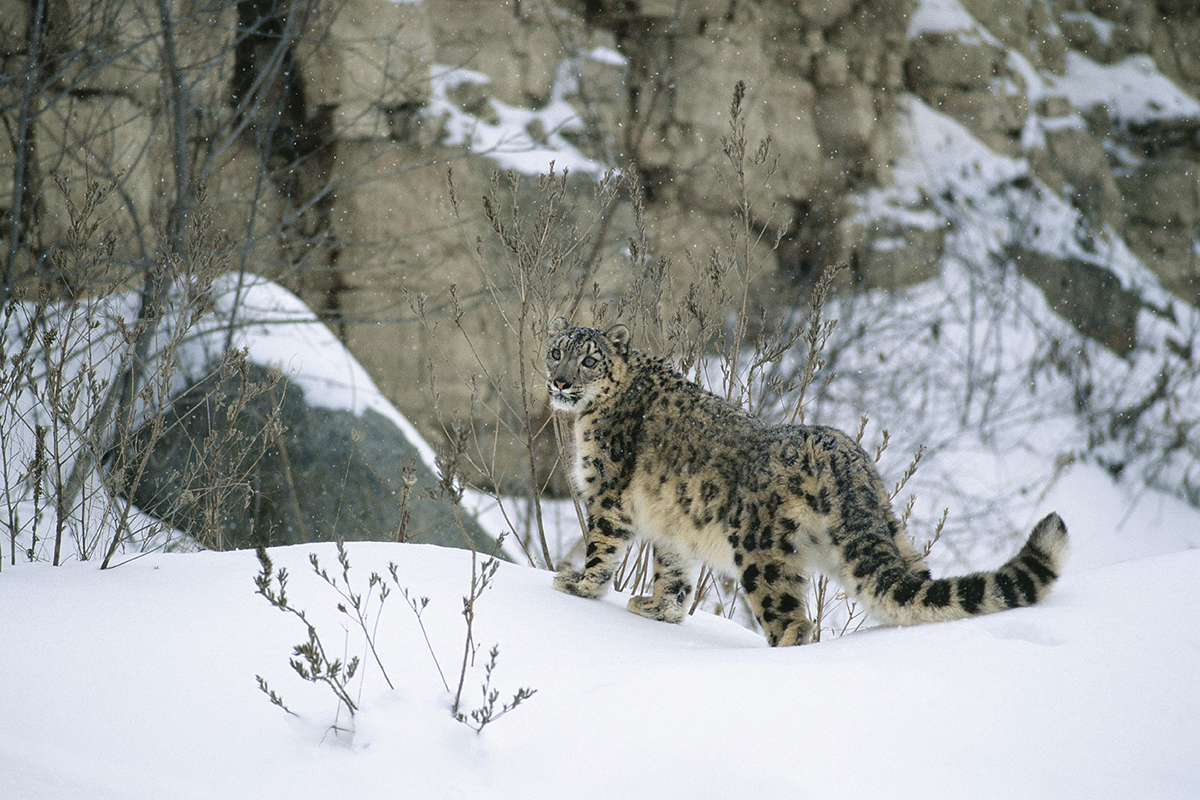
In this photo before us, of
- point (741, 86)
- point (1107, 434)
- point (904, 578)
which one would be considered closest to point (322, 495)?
point (741, 86)

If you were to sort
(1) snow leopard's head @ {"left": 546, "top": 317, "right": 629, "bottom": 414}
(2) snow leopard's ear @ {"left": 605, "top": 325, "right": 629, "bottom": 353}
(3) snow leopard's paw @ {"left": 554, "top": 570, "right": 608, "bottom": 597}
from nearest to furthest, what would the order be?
(3) snow leopard's paw @ {"left": 554, "top": 570, "right": 608, "bottom": 597}
(1) snow leopard's head @ {"left": 546, "top": 317, "right": 629, "bottom": 414}
(2) snow leopard's ear @ {"left": 605, "top": 325, "right": 629, "bottom": 353}

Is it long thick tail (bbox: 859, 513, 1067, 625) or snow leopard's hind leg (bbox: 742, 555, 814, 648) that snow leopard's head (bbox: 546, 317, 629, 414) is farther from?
long thick tail (bbox: 859, 513, 1067, 625)

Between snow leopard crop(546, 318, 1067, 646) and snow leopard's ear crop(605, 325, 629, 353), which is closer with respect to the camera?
snow leopard crop(546, 318, 1067, 646)

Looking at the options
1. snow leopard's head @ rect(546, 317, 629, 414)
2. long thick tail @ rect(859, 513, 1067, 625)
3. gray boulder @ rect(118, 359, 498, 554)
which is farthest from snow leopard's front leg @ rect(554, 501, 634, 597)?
gray boulder @ rect(118, 359, 498, 554)

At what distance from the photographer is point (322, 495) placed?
759 centimetres

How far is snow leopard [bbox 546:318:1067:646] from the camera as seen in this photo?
3.30 metres

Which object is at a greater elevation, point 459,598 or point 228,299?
point 459,598

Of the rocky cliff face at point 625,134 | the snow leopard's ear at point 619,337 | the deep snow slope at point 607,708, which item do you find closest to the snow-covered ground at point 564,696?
the deep snow slope at point 607,708

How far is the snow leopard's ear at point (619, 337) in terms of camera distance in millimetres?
4730

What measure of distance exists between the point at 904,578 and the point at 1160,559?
1022 millimetres

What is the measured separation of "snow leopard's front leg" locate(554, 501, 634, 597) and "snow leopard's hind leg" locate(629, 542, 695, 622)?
0.17 metres

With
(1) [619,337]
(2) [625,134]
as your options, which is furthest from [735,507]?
(2) [625,134]

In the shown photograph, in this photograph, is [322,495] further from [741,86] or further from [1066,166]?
[1066,166]

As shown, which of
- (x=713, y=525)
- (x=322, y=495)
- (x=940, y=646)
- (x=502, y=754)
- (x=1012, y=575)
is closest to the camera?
(x=502, y=754)
